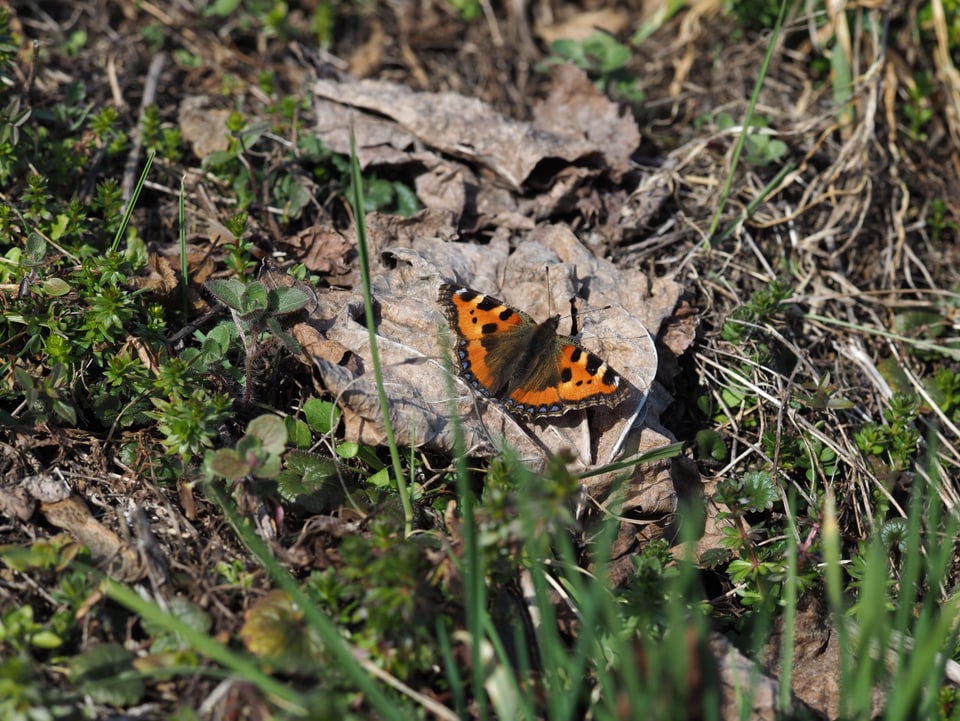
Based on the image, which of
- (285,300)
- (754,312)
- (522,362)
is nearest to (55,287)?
(285,300)

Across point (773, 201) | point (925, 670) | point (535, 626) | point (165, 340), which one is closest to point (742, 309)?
point (773, 201)

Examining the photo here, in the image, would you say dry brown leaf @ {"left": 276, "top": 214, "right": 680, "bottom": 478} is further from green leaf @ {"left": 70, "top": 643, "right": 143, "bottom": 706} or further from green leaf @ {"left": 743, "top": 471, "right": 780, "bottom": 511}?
green leaf @ {"left": 70, "top": 643, "right": 143, "bottom": 706}

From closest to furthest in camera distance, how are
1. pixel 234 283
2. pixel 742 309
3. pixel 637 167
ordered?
pixel 234 283, pixel 742 309, pixel 637 167

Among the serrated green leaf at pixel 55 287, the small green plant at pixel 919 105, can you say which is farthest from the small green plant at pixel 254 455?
the small green plant at pixel 919 105

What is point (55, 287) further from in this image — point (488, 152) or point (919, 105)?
point (919, 105)

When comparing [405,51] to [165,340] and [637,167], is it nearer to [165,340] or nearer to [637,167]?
[637,167]

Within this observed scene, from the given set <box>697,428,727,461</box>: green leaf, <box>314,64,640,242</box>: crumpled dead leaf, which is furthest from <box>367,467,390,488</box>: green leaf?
<box>314,64,640,242</box>: crumpled dead leaf
